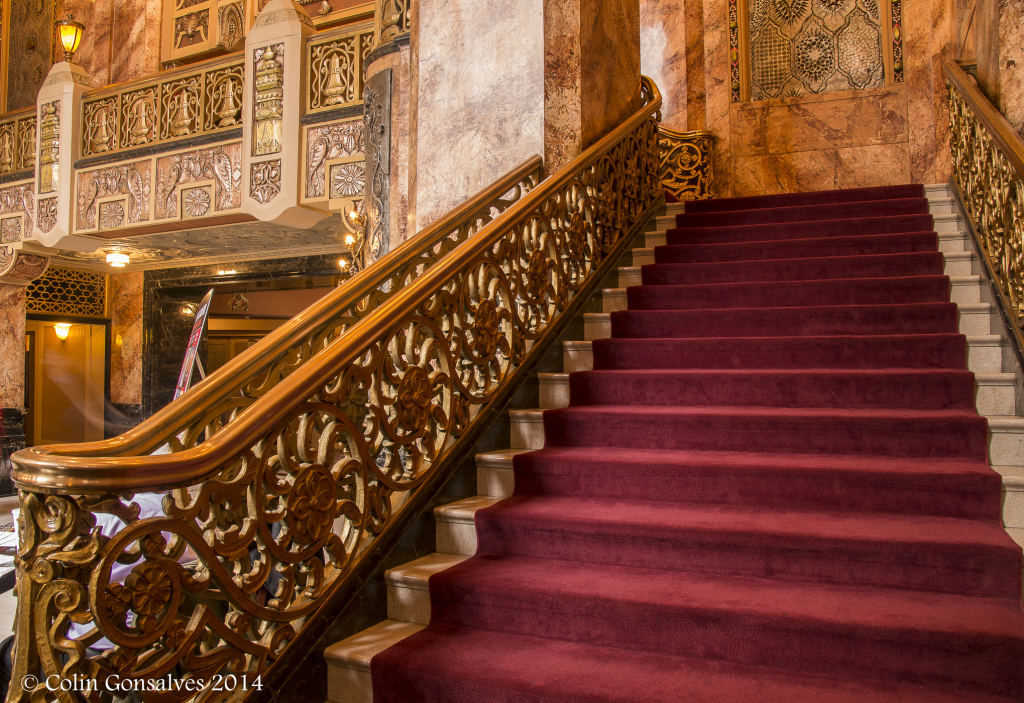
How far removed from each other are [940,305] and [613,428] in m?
1.62

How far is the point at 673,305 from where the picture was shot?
3.81 metres

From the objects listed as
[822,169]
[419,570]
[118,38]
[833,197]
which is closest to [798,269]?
[833,197]

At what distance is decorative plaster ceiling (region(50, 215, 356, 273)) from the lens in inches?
334

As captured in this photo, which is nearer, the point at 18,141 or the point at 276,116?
the point at 276,116

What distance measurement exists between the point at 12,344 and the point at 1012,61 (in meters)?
11.5

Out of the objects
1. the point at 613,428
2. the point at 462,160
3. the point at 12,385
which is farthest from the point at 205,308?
the point at 12,385

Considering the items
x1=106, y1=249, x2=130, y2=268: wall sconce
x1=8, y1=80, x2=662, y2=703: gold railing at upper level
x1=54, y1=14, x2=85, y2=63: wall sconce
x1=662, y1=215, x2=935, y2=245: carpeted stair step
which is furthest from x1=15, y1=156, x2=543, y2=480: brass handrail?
x1=54, y1=14, x2=85, y2=63: wall sconce

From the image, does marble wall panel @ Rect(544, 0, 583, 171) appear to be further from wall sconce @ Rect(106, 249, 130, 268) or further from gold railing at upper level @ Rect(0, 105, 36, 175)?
gold railing at upper level @ Rect(0, 105, 36, 175)

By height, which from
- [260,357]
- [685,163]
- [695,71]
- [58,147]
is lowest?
[260,357]

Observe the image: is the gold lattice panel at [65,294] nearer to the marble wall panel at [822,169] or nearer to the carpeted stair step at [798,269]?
the marble wall panel at [822,169]

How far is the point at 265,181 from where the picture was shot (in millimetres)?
7246

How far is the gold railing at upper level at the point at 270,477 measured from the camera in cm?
142

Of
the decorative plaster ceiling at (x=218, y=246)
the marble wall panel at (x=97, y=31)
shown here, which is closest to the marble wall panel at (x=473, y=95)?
the decorative plaster ceiling at (x=218, y=246)

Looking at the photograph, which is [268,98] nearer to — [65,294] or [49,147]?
[49,147]
